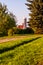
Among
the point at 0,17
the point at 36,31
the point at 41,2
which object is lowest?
the point at 36,31

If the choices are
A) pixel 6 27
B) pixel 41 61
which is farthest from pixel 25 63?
pixel 6 27

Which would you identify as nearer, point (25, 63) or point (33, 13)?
point (25, 63)

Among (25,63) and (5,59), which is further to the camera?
(5,59)

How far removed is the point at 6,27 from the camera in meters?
48.4

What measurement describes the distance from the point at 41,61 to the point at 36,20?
38.2m

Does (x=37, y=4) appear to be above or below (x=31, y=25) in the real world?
above

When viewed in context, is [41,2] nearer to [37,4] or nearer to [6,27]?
[37,4]

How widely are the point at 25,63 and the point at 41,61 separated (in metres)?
1.00

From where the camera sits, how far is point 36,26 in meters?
49.2

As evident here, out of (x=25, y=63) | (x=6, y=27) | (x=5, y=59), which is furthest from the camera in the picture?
(x=6, y=27)

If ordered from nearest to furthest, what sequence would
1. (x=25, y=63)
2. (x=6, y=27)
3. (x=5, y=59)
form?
(x=25, y=63), (x=5, y=59), (x=6, y=27)

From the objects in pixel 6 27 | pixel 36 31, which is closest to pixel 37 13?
pixel 36 31

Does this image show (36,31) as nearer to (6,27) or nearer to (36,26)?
(36,26)

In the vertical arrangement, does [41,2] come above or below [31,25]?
above
